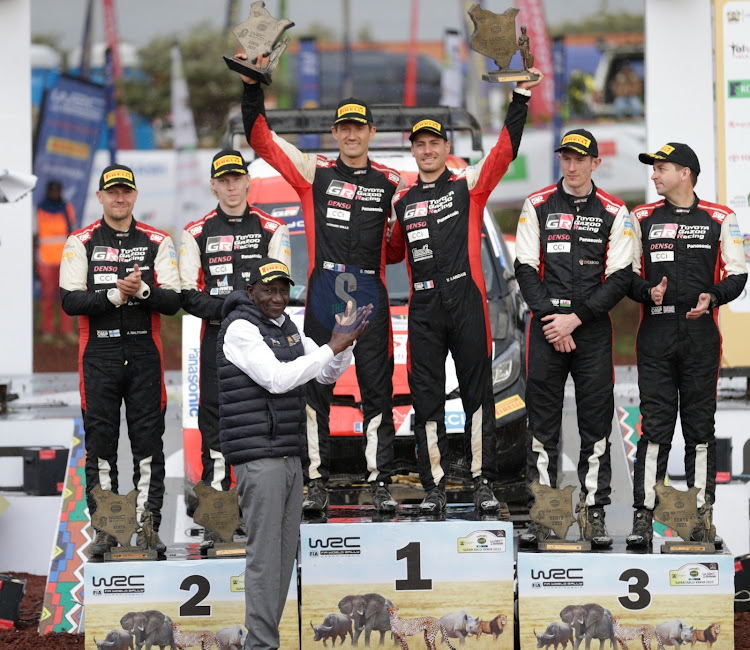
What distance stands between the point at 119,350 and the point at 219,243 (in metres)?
0.83

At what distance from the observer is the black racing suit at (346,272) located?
21.6 ft

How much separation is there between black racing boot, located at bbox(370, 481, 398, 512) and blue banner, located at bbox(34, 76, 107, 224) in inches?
313

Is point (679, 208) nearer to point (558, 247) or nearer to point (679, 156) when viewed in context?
point (679, 156)

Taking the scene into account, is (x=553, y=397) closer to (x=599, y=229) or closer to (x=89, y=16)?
(x=599, y=229)

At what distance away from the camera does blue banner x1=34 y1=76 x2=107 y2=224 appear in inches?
517

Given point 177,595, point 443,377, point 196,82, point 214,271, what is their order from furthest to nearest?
1. point 196,82
2. point 214,271
3. point 443,377
4. point 177,595

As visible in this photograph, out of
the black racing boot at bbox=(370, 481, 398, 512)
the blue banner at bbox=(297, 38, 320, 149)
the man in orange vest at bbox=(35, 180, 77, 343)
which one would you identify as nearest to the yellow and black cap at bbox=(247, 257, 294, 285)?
the black racing boot at bbox=(370, 481, 398, 512)

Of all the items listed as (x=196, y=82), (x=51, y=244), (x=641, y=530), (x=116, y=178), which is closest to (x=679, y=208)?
(x=641, y=530)

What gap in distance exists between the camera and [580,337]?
6.43m

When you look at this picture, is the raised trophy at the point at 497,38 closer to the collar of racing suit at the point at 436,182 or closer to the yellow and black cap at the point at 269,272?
the collar of racing suit at the point at 436,182

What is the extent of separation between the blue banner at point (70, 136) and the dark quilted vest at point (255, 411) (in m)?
8.18

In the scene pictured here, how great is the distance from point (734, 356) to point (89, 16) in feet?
33.4

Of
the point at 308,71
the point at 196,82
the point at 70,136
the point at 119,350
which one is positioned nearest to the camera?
the point at 119,350

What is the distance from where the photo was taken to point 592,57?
625 inches
